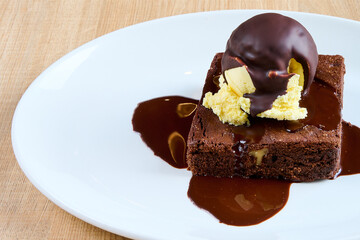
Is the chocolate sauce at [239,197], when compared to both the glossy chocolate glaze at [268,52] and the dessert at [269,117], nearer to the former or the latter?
the dessert at [269,117]

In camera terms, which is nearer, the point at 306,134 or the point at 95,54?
the point at 306,134

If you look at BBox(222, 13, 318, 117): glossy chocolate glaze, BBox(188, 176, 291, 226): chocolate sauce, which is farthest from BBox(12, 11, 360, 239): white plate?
BBox(222, 13, 318, 117): glossy chocolate glaze

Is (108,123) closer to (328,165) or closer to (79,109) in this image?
(79,109)

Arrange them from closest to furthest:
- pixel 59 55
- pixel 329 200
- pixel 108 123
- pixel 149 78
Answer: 1. pixel 329 200
2. pixel 108 123
3. pixel 149 78
4. pixel 59 55

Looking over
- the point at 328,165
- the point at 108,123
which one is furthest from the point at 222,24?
the point at 328,165

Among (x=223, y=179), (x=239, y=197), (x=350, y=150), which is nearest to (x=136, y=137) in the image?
(x=223, y=179)

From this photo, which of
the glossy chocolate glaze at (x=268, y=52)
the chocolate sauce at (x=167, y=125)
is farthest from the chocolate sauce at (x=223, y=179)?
the glossy chocolate glaze at (x=268, y=52)

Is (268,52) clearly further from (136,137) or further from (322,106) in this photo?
(136,137)
